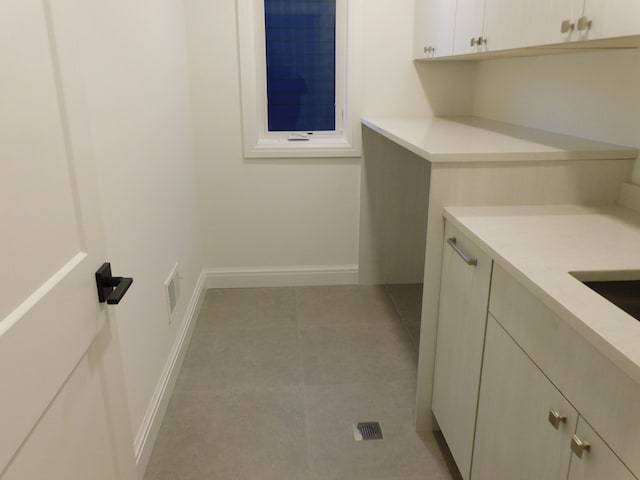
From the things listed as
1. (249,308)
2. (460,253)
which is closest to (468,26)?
(460,253)

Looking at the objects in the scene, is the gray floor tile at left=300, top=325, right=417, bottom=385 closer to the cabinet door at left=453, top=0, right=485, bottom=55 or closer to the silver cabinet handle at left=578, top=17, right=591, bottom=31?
the cabinet door at left=453, top=0, right=485, bottom=55

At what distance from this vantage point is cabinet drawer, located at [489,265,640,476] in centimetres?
83

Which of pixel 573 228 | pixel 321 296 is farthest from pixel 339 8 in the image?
pixel 573 228

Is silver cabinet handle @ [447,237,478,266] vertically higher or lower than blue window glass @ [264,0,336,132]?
lower

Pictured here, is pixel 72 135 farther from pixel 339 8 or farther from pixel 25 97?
pixel 339 8

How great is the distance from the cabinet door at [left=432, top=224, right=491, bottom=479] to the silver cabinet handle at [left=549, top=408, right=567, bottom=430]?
1.27 ft

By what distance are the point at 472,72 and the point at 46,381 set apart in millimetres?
2867

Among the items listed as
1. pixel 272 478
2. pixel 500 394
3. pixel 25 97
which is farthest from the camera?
pixel 272 478

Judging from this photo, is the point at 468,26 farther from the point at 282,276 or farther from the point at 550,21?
the point at 282,276

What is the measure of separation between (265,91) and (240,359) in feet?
5.48

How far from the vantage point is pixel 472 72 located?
9.91 feet

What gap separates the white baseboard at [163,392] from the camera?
5.89ft

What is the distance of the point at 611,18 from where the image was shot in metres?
1.25

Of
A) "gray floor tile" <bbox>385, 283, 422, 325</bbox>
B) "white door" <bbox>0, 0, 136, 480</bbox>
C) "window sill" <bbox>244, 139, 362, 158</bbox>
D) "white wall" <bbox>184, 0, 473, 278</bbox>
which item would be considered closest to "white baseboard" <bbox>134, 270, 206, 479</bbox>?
"white wall" <bbox>184, 0, 473, 278</bbox>
